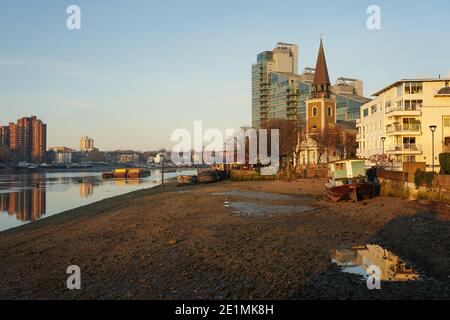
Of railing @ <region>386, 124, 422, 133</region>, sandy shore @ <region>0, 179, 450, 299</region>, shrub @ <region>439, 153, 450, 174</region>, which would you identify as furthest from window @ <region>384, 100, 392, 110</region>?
sandy shore @ <region>0, 179, 450, 299</region>

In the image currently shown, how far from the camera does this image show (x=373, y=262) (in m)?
12.2

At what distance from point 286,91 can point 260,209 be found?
386ft

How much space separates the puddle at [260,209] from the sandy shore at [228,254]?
0.22 metres

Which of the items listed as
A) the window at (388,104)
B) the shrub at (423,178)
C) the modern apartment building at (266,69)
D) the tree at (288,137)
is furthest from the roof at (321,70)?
the shrub at (423,178)

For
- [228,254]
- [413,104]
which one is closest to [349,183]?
[228,254]

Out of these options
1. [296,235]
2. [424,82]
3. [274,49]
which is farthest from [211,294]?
[274,49]

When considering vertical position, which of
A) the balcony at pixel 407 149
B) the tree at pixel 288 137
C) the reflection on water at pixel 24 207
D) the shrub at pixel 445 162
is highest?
the tree at pixel 288 137

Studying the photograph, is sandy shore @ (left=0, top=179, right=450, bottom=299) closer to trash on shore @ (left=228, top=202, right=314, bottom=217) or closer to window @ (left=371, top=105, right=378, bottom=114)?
trash on shore @ (left=228, top=202, right=314, bottom=217)

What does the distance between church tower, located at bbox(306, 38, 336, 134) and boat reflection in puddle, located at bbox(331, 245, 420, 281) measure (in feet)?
252

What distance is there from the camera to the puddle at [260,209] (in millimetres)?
23453

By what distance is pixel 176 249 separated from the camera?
14.1 metres

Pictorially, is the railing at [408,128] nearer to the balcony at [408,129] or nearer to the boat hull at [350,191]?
the balcony at [408,129]

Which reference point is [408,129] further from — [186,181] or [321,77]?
[321,77]

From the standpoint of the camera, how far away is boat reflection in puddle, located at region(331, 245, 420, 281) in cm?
1062
